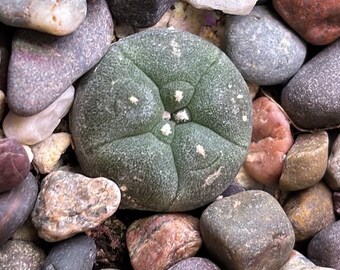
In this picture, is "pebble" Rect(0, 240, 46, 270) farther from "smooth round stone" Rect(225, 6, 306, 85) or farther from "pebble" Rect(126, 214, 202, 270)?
"smooth round stone" Rect(225, 6, 306, 85)

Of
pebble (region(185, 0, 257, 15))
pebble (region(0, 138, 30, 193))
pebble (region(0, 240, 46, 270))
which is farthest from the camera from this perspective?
pebble (region(185, 0, 257, 15))

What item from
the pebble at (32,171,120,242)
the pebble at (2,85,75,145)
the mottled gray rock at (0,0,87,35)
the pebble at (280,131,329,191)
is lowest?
the pebble at (280,131,329,191)

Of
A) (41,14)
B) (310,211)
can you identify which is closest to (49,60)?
(41,14)

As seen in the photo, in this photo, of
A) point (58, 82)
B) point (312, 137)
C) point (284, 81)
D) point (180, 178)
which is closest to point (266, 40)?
point (284, 81)

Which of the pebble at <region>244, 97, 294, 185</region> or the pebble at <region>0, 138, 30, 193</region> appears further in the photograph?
the pebble at <region>244, 97, 294, 185</region>

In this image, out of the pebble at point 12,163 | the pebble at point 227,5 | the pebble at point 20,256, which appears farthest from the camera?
the pebble at point 227,5

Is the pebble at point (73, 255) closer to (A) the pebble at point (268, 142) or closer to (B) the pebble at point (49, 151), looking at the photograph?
(B) the pebble at point (49, 151)

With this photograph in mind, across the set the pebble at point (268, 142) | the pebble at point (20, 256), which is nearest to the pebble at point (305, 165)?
the pebble at point (268, 142)

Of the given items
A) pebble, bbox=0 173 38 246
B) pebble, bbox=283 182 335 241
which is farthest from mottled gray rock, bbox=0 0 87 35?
pebble, bbox=283 182 335 241
